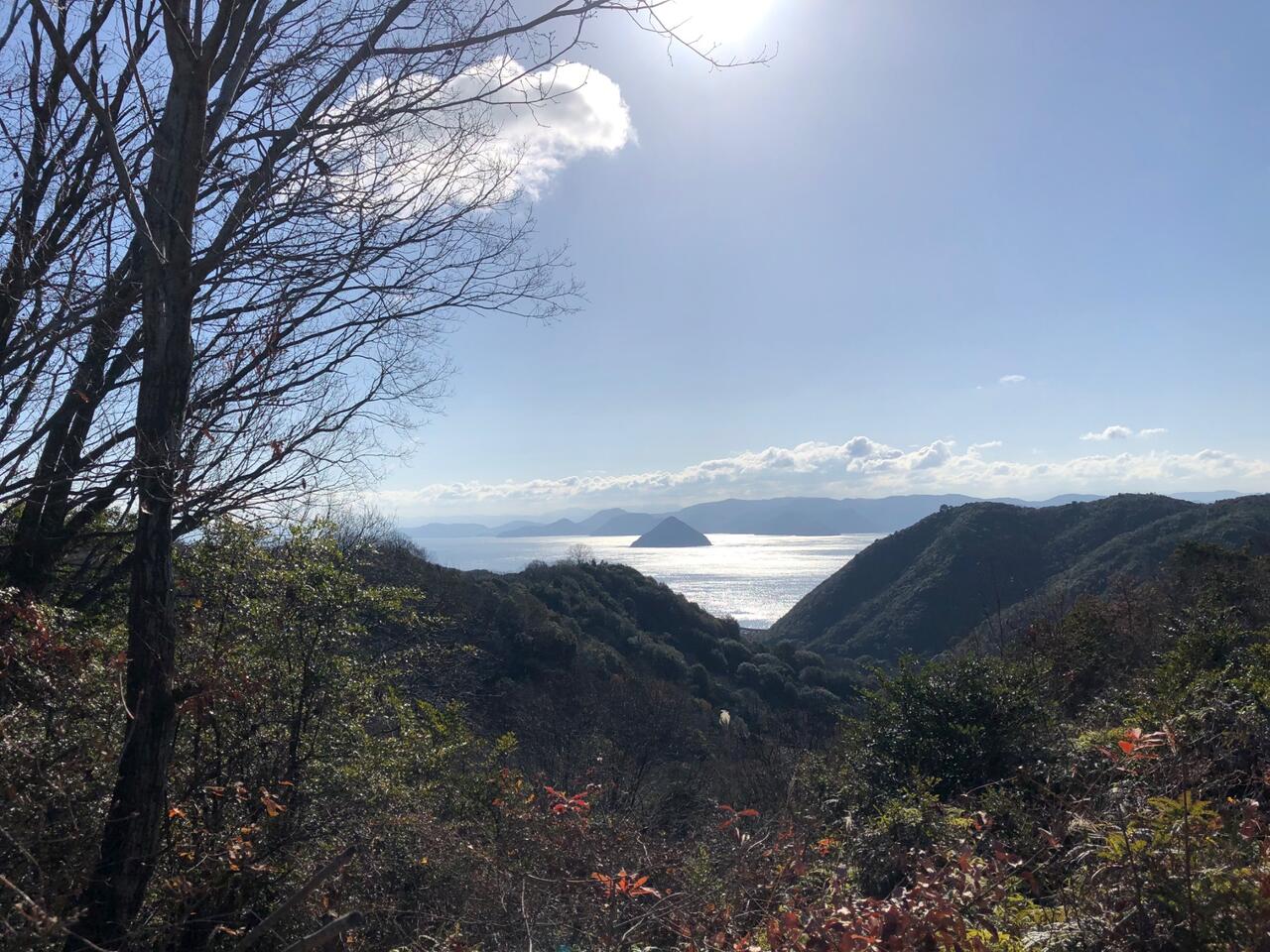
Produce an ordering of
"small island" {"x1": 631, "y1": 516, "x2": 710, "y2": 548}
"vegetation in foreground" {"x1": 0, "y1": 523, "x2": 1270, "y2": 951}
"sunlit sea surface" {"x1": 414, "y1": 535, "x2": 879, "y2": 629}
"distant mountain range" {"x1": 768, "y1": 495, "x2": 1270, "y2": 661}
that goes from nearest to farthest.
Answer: "vegetation in foreground" {"x1": 0, "y1": 523, "x2": 1270, "y2": 951}
"distant mountain range" {"x1": 768, "y1": 495, "x2": 1270, "y2": 661}
"sunlit sea surface" {"x1": 414, "y1": 535, "x2": 879, "y2": 629}
"small island" {"x1": 631, "y1": 516, "x2": 710, "y2": 548}

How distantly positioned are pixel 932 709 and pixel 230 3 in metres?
6.52

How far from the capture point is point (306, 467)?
4.29 metres

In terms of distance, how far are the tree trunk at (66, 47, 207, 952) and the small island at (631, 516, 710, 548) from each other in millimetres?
139281

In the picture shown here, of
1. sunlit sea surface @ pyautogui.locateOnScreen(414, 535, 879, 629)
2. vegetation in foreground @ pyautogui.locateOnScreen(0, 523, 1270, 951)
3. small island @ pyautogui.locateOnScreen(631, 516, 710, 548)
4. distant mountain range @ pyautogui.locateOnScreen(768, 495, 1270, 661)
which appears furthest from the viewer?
small island @ pyautogui.locateOnScreen(631, 516, 710, 548)

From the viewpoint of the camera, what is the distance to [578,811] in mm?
5289

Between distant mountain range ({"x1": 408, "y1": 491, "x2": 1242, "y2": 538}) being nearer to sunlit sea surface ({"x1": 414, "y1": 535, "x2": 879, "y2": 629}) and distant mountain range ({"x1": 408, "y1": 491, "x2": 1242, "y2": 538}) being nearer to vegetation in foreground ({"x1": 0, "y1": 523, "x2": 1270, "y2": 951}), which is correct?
sunlit sea surface ({"x1": 414, "y1": 535, "x2": 879, "y2": 629})

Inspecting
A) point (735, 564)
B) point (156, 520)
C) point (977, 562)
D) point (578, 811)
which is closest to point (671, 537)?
point (735, 564)

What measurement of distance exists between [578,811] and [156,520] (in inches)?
139

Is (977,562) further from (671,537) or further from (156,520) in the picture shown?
(671,537)

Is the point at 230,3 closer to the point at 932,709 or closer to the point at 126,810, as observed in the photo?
the point at 126,810

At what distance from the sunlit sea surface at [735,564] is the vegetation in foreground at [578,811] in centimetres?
3361

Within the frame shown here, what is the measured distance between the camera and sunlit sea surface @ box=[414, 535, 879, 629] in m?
67.4

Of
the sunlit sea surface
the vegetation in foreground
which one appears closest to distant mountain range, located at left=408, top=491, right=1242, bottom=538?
the sunlit sea surface

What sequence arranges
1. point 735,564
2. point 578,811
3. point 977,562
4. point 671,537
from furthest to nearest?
1. point 671,537
2. point 735,564
3. point 977,562
4. point 578,811
